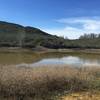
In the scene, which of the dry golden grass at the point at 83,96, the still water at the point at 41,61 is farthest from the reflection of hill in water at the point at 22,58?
the dry golden grass at the point at 83,96

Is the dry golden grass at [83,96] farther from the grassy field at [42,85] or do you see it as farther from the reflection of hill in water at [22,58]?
the reflection of hill in water at [22,58]

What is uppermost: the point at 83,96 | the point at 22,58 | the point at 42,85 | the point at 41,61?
the point at 42,85

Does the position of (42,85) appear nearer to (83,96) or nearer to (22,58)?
(83,96)

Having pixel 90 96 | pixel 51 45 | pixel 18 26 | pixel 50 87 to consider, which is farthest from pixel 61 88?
pixel 18 26

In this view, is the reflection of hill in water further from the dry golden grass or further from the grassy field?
the dry golden grass

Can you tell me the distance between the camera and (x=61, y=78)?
1210cm

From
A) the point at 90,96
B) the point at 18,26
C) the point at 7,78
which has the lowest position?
the point at 90,96

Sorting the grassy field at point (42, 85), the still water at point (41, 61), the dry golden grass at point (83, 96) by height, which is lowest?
the still water at point (41, 61)

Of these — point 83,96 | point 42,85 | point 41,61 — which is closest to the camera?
point 83,96

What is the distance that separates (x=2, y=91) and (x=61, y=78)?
324cm

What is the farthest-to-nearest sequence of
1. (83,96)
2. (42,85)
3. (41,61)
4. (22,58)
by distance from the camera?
(22,58)
(41,61)
(42,85)
(83,96)

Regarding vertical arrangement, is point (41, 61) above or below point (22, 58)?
below

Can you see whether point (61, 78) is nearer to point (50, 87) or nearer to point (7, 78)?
point (50, 87)

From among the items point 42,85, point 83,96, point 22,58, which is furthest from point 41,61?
point 83,96
